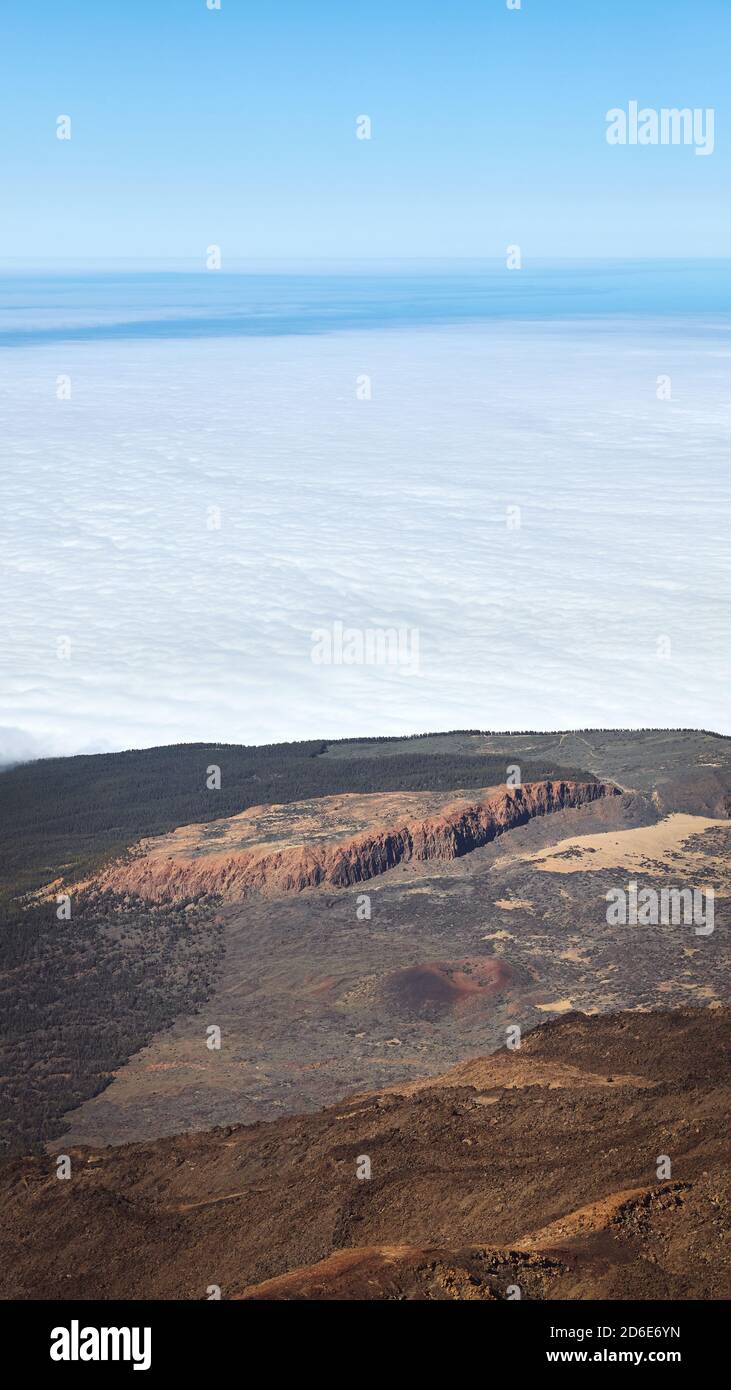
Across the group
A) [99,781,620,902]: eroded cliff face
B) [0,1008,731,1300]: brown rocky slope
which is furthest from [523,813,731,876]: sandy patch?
[0,1008,731,1300]: brown rocky slope

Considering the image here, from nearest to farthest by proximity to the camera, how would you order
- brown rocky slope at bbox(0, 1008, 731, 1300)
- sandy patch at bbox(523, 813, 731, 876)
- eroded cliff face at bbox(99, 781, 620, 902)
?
1. brown rocky slope at bbox(0, 1008, 731, 1300)
2. sandy patch at bbox(523, 813, 731, 876)
3. eroded cliff face at bbox(99, 781, 620, 902)

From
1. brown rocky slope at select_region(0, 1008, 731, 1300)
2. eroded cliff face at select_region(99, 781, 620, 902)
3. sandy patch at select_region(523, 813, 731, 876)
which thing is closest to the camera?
brown rocky slope at select_region(0, 1008, 731, 1300)

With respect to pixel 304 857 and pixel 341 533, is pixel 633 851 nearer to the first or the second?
pixel 304 857

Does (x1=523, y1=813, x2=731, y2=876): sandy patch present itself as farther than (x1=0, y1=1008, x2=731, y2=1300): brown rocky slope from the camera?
Yes

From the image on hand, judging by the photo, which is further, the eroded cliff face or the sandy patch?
the eroded cliff face

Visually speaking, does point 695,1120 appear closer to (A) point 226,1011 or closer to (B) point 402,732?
(A) point 226,1011

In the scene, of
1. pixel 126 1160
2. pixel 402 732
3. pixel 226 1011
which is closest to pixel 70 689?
pixel 402 732

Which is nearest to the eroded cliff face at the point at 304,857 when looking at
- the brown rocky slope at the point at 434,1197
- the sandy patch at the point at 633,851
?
the sandy patch at the point at 633,851

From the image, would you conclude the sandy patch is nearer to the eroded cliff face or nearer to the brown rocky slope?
the eroded cliff face
